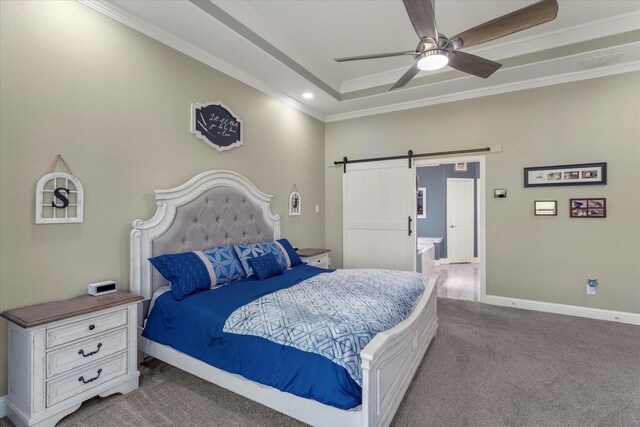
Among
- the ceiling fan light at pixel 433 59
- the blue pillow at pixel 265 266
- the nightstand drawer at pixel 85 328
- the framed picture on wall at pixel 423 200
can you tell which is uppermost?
the ceiling fan light at pixel 433 59

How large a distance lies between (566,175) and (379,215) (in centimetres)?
237

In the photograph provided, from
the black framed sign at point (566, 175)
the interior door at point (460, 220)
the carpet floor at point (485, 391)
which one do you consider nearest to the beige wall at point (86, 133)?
the carpet floor at point (485, 391)

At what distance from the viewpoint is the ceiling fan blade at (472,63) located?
2.43 m

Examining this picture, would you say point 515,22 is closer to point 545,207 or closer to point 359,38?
point 359,38

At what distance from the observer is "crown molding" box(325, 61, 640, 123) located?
3.39 metres

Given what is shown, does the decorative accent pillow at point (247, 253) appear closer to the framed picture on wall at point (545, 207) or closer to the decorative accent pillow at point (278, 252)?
the decorative accent pillow at point (278, 252)

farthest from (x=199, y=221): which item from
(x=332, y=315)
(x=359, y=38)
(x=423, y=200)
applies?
(x=423, y=200)

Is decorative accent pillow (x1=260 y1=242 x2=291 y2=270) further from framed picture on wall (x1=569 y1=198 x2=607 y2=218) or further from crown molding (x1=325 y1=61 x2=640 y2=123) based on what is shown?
framed picture on wall (x1=569 y1=198 x2=607 y2=218)

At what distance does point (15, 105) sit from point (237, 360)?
Answer: 214 centimetres

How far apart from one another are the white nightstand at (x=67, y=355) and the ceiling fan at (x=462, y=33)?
274 cm

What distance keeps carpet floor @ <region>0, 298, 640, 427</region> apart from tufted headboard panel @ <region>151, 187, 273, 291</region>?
89 cm

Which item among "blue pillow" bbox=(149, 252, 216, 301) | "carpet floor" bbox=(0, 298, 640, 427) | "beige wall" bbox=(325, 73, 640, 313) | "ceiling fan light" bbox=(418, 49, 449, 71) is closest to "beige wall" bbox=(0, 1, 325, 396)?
"blue pillow" bbox=(149, 252, 216, 301)

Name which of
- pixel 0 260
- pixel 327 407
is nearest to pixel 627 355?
pixel 327 407

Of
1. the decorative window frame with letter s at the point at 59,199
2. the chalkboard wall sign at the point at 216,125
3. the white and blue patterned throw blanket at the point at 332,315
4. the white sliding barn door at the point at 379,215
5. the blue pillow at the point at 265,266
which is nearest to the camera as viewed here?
the white and blue patterned throw blanket at the point at 332,315
